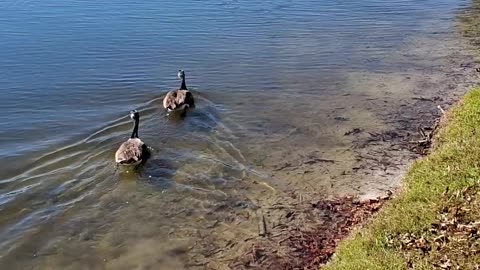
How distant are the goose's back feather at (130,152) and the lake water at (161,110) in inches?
9.1

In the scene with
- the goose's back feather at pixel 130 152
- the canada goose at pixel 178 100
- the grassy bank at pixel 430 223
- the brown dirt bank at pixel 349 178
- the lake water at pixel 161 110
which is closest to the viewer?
the grassy bank at pixel 430 223

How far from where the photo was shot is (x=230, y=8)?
89.6ft

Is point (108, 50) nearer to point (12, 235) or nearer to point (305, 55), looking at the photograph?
point (305, 55)

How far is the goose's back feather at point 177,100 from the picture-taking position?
50.1 ft

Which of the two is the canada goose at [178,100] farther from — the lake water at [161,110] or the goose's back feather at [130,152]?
the goose's back feather at [130,152]

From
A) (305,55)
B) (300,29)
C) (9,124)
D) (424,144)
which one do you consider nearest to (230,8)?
(300,29)

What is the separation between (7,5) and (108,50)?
28.9 feet

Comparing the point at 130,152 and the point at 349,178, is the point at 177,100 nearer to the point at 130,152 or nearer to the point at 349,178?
the point at 130,152

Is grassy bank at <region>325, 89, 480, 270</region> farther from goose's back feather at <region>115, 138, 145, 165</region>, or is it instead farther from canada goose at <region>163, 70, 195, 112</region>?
canada goose at <region>163, 70, 195, 112</region>

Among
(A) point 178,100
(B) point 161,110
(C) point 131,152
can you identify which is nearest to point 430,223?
(C) point 131,152

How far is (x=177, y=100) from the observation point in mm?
15281

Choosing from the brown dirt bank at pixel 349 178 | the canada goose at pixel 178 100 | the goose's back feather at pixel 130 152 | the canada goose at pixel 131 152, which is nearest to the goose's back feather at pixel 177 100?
the canada goose at pixel 178 100

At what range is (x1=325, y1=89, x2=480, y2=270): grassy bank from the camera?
293 inches

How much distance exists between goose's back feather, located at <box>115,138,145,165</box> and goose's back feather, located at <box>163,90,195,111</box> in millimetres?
2647
